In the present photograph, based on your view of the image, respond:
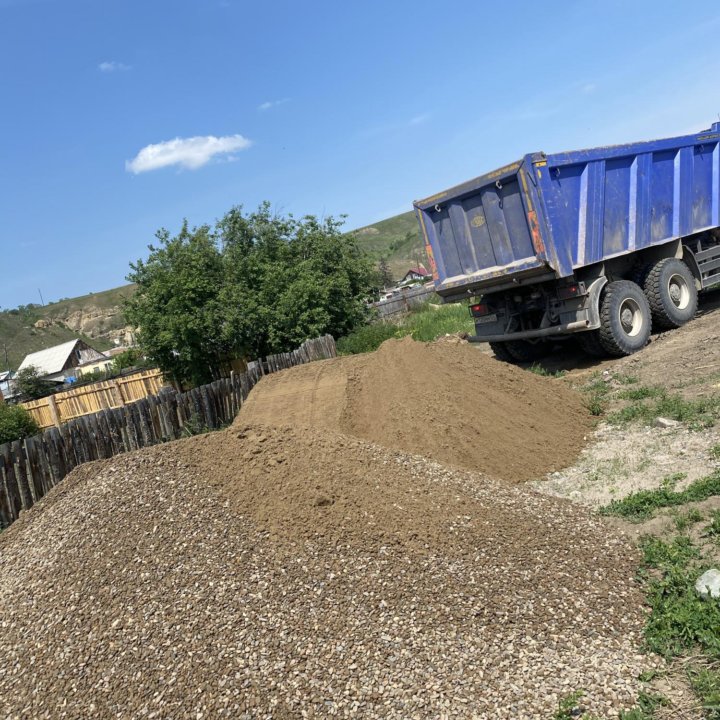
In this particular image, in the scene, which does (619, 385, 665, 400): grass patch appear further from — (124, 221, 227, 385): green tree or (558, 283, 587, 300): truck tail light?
(124, 221, 227, 385): green tree

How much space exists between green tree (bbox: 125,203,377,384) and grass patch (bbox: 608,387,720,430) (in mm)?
12041

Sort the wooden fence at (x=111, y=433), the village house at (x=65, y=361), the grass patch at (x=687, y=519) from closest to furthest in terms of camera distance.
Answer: the grass patch at (x=687, y=519) → the wooden fence at (x=111, y=433) → the village house at (x=65, y=361)

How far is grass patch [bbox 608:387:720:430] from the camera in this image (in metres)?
6.84

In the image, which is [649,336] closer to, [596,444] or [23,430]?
[596,444]

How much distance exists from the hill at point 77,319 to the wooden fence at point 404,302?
4739 centimetres

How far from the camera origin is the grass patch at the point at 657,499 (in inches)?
199

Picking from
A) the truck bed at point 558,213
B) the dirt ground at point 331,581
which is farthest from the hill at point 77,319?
the dirt ground at point 331,581

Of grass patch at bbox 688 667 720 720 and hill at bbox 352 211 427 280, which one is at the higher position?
hill at bbox 352 211 427 280

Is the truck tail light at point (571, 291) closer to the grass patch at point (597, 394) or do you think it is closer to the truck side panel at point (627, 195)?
the truck side panel at point (627, 195)

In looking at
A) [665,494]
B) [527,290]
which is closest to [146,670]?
[665,494]

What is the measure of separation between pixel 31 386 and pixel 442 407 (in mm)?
40912

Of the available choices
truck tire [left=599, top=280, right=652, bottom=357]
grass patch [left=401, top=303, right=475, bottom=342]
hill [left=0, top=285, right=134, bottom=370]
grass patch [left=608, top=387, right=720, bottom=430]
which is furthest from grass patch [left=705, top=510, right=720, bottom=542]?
hill [left=0, top=285, right=134, bottom=370]

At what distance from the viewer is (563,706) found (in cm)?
321

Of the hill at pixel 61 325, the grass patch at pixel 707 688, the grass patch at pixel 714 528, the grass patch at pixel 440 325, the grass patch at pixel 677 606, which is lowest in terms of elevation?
the grass patch at pixel 707 688
